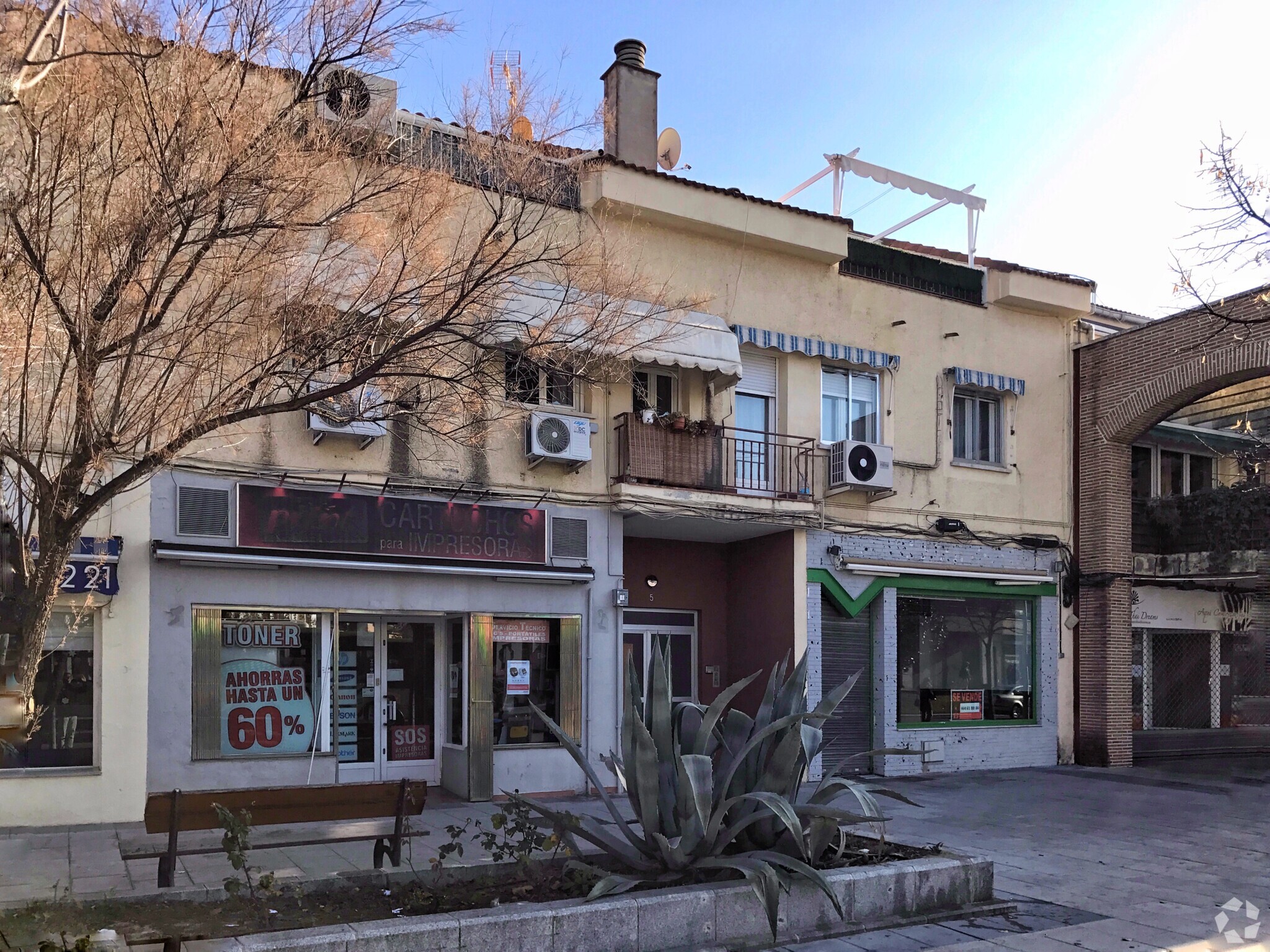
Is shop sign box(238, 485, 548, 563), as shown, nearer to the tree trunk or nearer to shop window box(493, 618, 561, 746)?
shop window box(493, 618, 561, 746)

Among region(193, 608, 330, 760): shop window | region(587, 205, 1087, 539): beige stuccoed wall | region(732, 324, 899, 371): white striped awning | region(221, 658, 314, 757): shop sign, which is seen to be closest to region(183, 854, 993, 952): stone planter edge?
region(193, 608, 330, 760): shop window

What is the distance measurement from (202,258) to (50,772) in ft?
18.8

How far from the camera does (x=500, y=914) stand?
595 cm

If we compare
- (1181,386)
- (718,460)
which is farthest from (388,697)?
(1181,386)

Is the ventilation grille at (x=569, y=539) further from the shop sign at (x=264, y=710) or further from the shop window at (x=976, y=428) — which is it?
the shop window at (x=976, y=428)

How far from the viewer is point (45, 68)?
609 centimetres

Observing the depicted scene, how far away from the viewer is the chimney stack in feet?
49.0

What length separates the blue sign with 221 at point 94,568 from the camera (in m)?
10.4

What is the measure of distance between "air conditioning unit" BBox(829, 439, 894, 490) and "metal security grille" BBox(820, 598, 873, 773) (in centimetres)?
174

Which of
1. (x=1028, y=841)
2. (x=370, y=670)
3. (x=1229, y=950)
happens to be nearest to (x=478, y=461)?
(x=370, y=670)

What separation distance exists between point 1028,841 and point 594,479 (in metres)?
6.32

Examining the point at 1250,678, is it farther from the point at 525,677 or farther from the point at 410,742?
the point at 410,742

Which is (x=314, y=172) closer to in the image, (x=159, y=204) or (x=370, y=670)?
(x=159, y=204)

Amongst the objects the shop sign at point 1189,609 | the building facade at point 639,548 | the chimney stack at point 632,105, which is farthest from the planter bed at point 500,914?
the shop sign at point 1189,609
